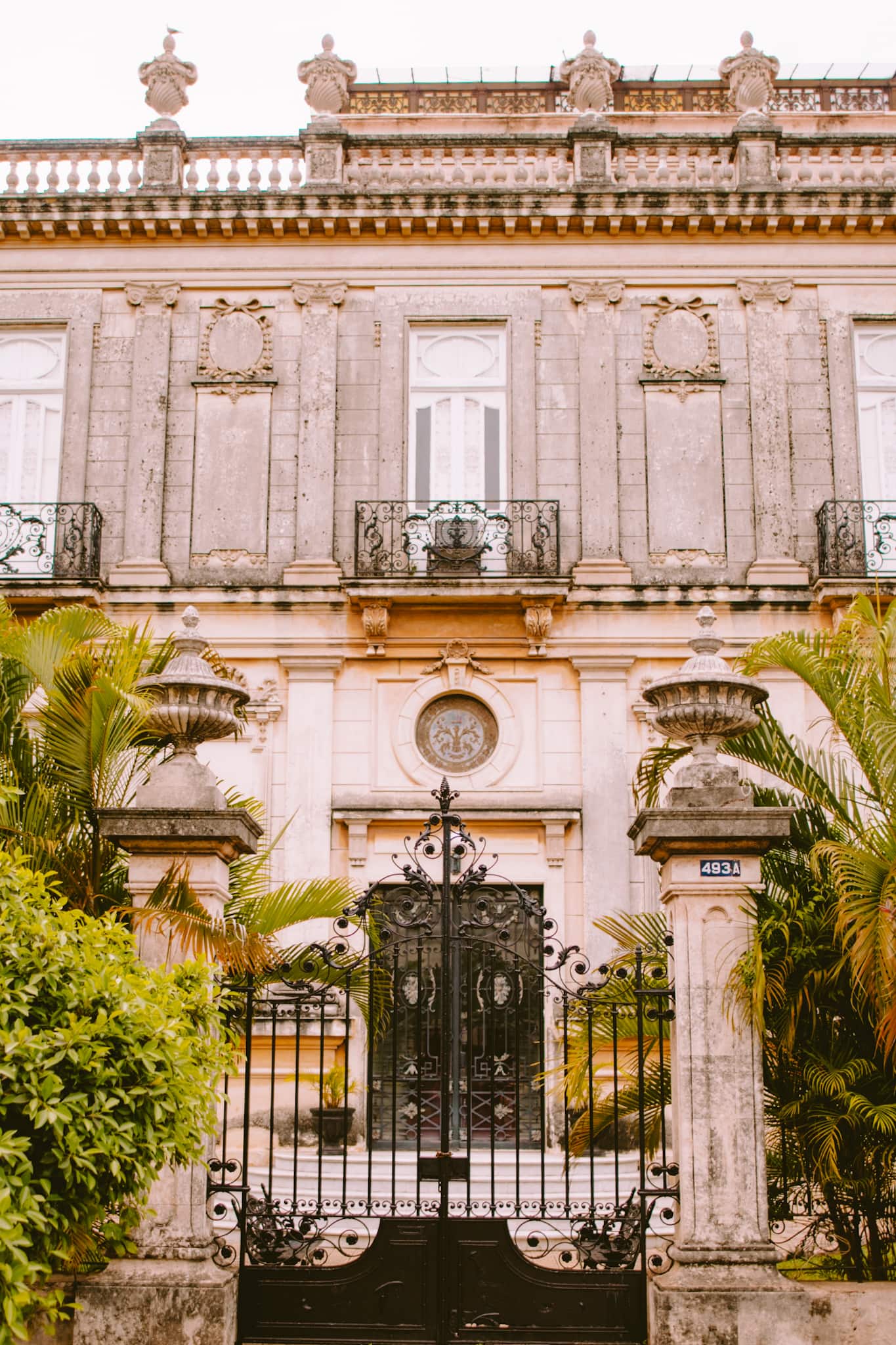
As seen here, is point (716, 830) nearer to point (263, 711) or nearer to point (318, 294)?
point (263, 711)

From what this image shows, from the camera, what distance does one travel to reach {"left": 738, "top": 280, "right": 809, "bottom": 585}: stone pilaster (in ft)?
52.2

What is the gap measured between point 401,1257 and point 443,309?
12259 mm

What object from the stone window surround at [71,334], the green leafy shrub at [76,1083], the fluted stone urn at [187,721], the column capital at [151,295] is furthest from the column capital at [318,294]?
the green leafy shrub at [76,1083]

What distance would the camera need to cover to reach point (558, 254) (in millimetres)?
16953

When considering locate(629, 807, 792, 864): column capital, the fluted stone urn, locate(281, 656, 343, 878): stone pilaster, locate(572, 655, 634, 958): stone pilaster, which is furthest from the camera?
locate(281, 656, 343, 878): stone pilaster

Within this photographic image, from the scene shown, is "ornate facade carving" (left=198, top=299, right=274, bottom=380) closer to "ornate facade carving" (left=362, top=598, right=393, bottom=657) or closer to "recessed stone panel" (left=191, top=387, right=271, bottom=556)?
"recessed stone panel" (left=191, top=387, right=271, bottom=556)

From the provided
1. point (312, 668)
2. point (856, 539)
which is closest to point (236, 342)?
point (312, 668)

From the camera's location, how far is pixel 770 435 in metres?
16.3

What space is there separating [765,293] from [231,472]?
21.5ft

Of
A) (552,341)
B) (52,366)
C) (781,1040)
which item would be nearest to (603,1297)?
(781,1040)

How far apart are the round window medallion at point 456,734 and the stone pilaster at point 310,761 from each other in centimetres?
106

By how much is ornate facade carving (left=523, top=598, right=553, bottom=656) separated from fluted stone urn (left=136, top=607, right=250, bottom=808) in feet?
27.0

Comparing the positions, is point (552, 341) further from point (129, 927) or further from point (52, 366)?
point (129, 927)

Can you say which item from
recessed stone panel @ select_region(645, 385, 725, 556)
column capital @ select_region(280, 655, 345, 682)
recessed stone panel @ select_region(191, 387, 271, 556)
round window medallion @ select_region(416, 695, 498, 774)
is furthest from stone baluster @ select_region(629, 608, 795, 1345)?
recessed stone panel @ select_region(191, 387, 271, 556)
